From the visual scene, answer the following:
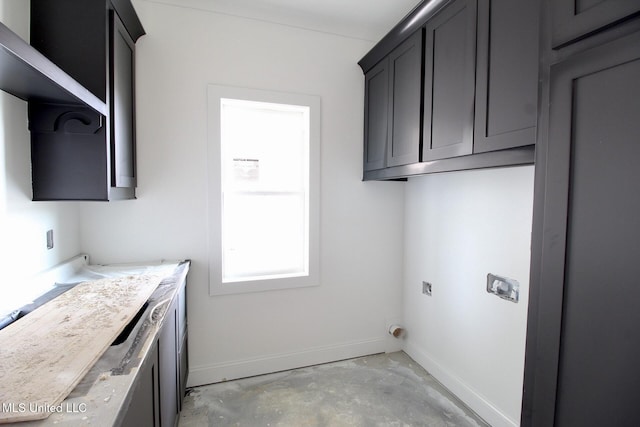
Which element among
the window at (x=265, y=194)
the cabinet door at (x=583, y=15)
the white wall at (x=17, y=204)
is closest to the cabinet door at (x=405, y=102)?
the window at (x=265, y=194)

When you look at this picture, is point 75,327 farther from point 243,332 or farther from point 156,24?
point 156,24

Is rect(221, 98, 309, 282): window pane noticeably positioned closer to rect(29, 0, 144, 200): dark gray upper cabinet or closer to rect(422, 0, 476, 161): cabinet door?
rect(29, 0, 144, 200): dark gray upper cabinet

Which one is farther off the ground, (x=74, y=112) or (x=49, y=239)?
(x=74, y=112)

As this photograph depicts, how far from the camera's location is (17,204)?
1.41 m

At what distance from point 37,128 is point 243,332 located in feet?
6.00

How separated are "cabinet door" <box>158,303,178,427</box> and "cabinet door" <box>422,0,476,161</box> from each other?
1.65 meters

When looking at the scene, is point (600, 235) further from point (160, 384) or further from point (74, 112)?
point (74, 112)

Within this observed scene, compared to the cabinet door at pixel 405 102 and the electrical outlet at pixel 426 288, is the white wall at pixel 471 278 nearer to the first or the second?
the electrical outlet at pixel 426 288

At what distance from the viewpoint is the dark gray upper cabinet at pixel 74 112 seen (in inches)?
58.1

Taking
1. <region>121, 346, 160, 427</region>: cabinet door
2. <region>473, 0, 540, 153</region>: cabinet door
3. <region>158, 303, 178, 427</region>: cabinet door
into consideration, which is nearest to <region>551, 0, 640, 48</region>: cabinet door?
<region>473, 0, 540, 153</region>: cabinet door

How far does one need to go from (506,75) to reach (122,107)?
204cm

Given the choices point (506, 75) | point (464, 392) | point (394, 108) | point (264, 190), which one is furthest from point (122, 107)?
point (464, 392)

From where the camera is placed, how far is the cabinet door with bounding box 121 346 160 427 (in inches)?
35.9

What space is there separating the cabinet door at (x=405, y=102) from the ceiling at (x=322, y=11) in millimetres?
462
